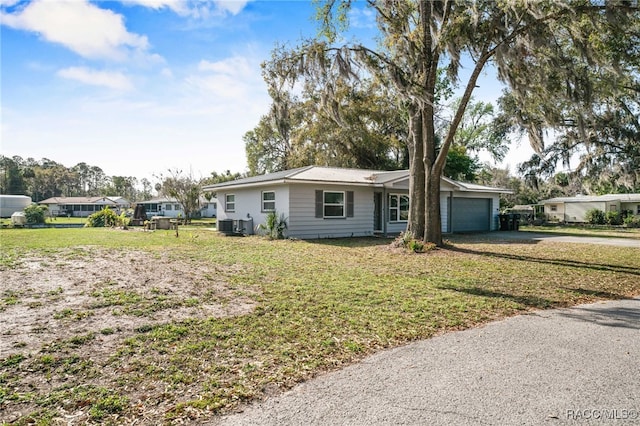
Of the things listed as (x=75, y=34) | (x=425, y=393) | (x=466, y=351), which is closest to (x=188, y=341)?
(x=425, y=393)

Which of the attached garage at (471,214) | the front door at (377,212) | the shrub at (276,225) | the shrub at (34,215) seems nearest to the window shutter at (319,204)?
the shrub at (276,225)

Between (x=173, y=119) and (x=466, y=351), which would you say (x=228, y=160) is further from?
(x=466, y=351)

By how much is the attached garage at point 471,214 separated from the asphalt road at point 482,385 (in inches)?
671

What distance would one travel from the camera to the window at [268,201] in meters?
16.9

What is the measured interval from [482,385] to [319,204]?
44.1 ft

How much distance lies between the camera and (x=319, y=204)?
53.7ft

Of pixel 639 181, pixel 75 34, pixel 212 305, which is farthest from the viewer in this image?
pixel 639 181

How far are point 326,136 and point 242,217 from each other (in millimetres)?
10051

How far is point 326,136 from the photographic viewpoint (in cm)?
2647

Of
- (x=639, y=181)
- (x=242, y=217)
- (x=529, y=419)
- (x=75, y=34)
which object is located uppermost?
(x=75, y=34)

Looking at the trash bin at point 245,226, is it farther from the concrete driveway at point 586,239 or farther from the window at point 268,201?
the concrete driveway at point 586,239

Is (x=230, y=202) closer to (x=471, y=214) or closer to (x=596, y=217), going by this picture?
(x=471, y=214)

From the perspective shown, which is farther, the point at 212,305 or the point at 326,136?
the point at 326,136

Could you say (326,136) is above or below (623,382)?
above
